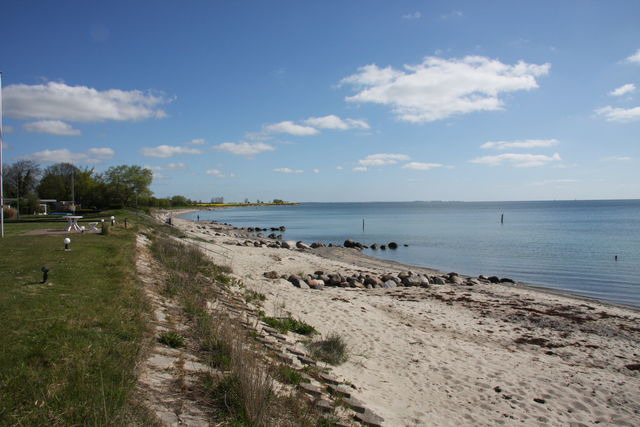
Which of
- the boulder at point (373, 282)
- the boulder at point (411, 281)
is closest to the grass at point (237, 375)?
the boulder at point (373, 282)

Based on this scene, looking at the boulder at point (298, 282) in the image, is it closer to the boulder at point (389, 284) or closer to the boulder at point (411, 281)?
the boulder at point (389, 284)

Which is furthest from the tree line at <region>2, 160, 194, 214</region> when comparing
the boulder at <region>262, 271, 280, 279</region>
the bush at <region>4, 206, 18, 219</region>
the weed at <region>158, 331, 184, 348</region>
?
the weed at <region>158, 331, 184, 348</region>

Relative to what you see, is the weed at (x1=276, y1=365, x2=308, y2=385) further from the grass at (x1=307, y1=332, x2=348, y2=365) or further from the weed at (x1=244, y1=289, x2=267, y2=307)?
the weed at (x1=244, y1=289, x2=267, y2=307)

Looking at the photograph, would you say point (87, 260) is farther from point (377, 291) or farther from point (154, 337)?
point (377, 291)

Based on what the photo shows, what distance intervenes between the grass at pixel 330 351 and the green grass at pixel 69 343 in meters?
3.57

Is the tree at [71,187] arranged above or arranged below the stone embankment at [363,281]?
above

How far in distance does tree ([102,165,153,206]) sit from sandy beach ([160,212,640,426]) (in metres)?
53.3

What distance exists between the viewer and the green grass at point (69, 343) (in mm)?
3947

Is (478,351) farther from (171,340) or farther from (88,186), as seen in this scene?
(88,186)

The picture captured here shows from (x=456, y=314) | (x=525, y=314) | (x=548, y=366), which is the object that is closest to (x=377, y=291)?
(x=456, y=314)

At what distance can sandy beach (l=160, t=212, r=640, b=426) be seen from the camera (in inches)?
285

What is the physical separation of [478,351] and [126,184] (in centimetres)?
6449

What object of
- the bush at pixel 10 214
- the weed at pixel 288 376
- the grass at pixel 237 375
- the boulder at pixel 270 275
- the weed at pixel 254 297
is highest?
the bush at pixel 10 214

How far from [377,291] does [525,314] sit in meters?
6.23
